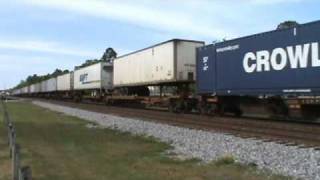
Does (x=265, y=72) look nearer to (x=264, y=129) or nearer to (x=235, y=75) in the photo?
(x=235, y=75)

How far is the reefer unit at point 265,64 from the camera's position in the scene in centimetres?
2114

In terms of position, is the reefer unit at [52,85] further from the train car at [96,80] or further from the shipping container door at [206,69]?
the shipping container door at [206,69]

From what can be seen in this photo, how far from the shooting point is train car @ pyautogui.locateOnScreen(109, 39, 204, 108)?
3322cm

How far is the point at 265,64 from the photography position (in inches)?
949

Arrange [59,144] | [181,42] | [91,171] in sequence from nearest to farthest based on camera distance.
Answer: [91,171]
[59,144]
[181,42]

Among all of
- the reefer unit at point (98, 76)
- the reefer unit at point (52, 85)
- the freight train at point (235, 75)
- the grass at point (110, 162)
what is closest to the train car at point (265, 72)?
the freight train at point (235, 75)

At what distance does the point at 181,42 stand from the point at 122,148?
707 inches

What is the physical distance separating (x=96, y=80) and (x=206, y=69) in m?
27.1

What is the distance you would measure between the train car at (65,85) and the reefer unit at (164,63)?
32605mm

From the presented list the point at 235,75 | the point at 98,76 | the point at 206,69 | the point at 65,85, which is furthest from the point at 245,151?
→ the point at 65,85

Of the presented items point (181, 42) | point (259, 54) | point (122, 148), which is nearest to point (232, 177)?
point (122, 148)

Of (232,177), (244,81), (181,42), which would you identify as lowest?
Result: (232,177)

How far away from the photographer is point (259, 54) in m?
24.5

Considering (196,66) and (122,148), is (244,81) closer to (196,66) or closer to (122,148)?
(196,66)
